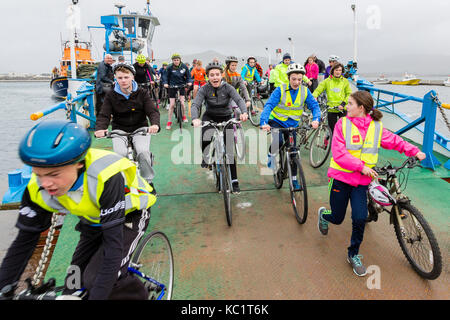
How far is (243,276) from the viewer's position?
3133mm

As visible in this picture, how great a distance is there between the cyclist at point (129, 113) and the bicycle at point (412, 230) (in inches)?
111

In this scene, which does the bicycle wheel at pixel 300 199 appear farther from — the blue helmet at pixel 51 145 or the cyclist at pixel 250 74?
the cyclist at pixel 250 74

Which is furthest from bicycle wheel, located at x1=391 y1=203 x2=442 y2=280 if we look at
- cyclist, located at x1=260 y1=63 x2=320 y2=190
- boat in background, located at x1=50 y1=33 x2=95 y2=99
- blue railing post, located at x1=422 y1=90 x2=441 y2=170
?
boat in background, located at x1=50 y1=33 x2=95 y2=99

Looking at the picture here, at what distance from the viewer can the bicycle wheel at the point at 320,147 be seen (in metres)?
6.41

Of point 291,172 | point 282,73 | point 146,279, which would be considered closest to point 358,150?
point 291,172

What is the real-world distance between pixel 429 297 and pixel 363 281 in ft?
1.78

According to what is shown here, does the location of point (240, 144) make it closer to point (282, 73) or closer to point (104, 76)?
point (282, 73)

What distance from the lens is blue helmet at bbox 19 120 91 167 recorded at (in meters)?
1.52

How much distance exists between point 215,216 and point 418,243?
8.11 feet

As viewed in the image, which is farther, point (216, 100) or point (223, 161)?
point (216, 100)

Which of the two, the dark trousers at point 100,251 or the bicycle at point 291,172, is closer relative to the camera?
the dark trousers at point 100,251

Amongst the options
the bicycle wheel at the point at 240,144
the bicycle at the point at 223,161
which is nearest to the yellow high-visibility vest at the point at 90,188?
the bicycle at the point at 223,161

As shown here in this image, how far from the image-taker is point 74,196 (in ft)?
5.93
